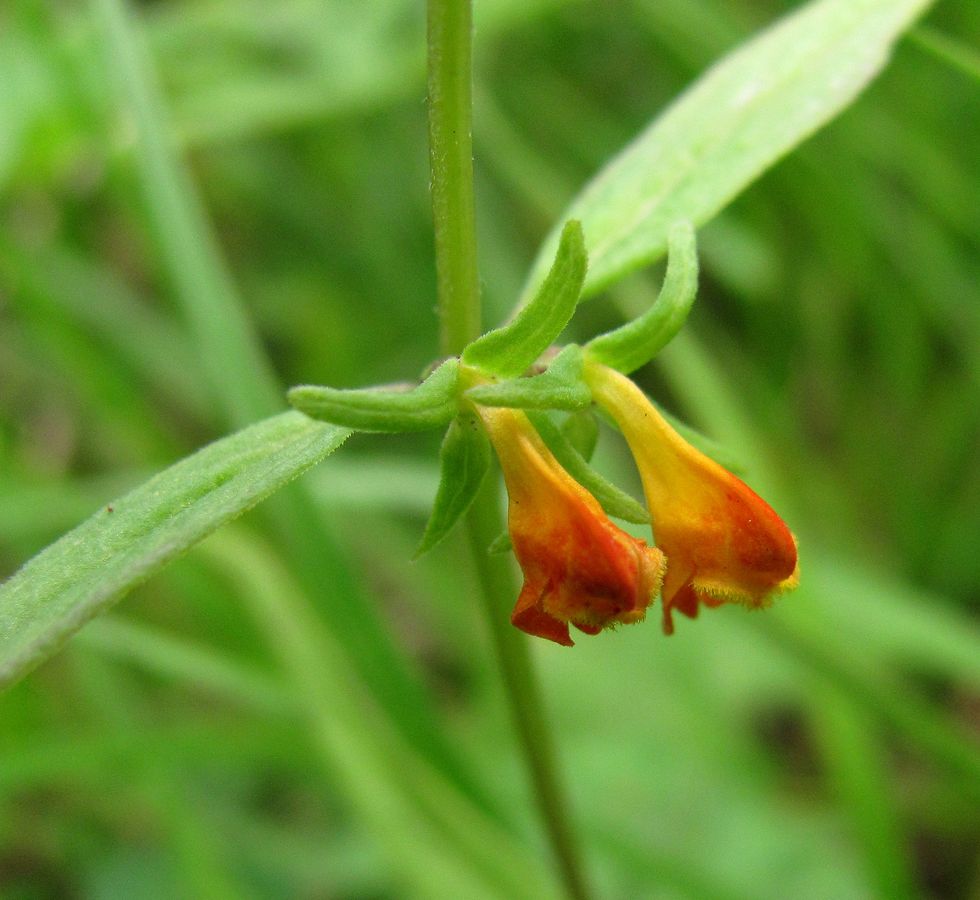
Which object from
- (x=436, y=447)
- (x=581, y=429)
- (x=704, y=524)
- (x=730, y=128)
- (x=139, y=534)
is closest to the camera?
(x=139, y=534)

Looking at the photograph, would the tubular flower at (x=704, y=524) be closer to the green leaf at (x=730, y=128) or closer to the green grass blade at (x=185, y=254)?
the green leaf at (x=730, y=128)

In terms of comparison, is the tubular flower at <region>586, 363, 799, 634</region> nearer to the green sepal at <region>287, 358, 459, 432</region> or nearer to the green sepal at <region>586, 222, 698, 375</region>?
the green sepal at <region>586, 222, 698, 375</region>

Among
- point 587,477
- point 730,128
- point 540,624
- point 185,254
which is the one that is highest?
point 185,254

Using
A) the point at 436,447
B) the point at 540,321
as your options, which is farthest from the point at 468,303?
the point at 436,447

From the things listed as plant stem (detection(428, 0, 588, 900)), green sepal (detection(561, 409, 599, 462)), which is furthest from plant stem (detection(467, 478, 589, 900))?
green sepal (detection(561, 409, 599, 462))

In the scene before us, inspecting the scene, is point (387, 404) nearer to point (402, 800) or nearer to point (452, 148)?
point (452, 148)
